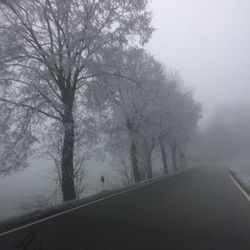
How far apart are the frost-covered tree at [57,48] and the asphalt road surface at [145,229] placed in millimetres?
6214

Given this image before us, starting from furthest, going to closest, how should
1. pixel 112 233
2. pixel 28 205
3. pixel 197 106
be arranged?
pixel 197 106, pixel 28 205, pixel 112 233

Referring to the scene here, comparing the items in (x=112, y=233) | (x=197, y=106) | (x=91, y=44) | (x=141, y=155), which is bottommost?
(x=112, y=233)

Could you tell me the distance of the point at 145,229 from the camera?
6.73 m

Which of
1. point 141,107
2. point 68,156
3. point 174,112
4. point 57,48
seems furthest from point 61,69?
point 174,112

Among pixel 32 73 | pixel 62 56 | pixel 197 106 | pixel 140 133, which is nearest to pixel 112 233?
pixel 62 56

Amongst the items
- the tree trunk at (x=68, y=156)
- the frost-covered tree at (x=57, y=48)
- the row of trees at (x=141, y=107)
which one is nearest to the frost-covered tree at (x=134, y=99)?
the row of trees at (x=141, y=107)

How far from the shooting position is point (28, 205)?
1809 centimetres

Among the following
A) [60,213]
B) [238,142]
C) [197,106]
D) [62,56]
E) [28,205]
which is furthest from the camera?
[238,142]

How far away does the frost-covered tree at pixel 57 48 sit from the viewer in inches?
547

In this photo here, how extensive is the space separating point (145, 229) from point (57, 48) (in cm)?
1003

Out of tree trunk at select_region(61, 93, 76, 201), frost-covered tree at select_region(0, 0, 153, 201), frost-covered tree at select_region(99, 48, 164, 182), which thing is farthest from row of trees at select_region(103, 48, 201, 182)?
tree trunk at select_region(61, 93, 76, 201)

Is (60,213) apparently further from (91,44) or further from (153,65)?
(153,65)

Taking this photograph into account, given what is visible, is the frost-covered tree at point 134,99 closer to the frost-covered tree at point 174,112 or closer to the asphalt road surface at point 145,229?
the frost-covered tree at point 174,112

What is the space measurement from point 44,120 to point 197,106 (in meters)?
33.1
